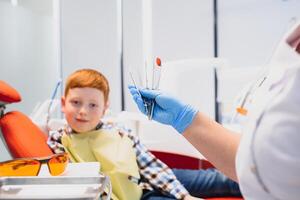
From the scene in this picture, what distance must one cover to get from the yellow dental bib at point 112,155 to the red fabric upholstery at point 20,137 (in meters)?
0.11

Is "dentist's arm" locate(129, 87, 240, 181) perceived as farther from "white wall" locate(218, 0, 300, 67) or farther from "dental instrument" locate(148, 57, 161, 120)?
"white wall" locate(218, 0, 300, 67)

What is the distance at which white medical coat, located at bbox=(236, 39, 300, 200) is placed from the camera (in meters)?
0.44

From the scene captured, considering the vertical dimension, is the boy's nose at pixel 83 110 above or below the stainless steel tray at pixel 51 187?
above

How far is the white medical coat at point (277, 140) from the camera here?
44cm

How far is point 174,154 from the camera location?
1.76 metres

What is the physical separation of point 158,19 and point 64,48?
A: 2.72 feet

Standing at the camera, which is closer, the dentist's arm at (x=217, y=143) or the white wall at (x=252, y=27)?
the dentist's arm at (x=217, y=143)

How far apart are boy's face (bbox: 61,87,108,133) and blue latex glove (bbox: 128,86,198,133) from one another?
418 millimetres

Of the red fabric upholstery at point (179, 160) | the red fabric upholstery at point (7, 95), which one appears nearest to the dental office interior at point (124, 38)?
the red fabric upholstery at point (179, 160)

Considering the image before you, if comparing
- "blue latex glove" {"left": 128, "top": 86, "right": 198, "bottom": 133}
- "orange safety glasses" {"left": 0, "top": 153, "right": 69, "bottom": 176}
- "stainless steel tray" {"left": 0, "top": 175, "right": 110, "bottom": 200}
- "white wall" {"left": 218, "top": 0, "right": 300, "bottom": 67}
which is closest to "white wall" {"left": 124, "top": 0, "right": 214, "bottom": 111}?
"white wall" {"left": 218, "top": 0, "right": 300, "bottom": 67}

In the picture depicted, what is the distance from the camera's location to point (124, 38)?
318cm

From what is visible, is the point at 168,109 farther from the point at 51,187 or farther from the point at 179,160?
the point at 179,160

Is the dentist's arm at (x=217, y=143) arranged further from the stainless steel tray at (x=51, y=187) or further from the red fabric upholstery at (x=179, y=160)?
the red fabric upholstery at (x=179, y=160)

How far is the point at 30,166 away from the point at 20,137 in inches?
14.5
